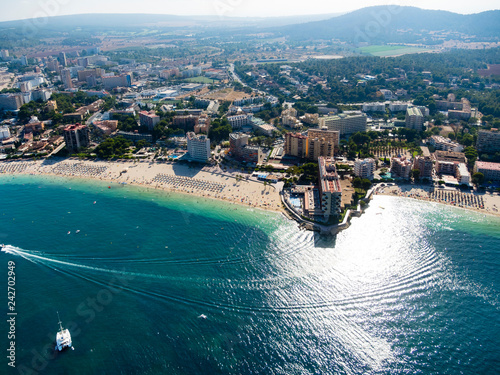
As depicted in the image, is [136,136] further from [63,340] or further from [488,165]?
[488,165]

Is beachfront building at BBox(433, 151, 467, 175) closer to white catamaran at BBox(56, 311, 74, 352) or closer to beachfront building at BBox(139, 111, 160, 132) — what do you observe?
white catamaran at BBox(56, 311, 74, 352)

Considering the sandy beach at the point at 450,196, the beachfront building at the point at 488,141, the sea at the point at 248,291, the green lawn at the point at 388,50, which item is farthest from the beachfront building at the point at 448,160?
the green lawn at the point at 388,50

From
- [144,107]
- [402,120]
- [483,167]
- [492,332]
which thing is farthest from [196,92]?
[492,332]

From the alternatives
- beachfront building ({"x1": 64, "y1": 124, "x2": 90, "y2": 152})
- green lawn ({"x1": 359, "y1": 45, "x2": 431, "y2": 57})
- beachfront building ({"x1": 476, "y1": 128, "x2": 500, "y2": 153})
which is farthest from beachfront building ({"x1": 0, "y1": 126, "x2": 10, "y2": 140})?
green lawn ({"x1": 359, "y1": 45, "x2": 431, "y2": 57})

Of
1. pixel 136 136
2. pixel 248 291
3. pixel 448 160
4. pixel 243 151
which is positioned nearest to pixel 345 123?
pixel 448 160

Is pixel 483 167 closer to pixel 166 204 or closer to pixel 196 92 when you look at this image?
pixel 166 204

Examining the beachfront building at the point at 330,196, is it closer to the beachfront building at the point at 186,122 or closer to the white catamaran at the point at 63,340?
the white catamaran at the point at 63,340
